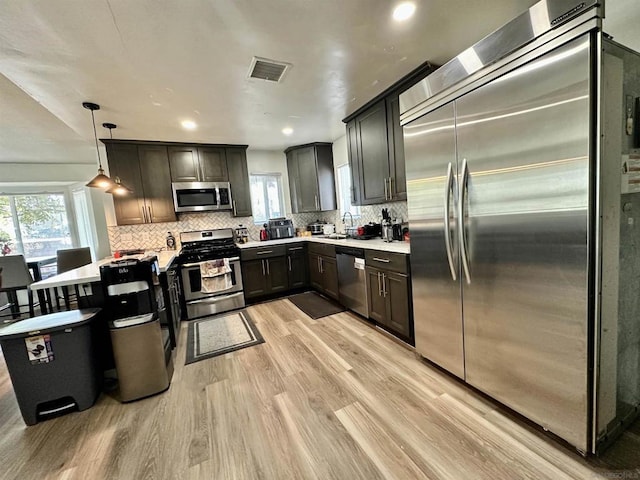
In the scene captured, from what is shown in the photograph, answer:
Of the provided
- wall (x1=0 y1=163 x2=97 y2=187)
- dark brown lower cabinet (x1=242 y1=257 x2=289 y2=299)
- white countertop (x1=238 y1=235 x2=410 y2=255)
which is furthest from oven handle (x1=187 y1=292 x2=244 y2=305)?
wall (x1=0 y1=163 x2=97 y2=187)

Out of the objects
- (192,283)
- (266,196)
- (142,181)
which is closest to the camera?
(192,283)

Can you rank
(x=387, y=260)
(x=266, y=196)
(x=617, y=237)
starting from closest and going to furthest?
(x=617, y=237)
(x=387, y=260)
(x=266, y=196)

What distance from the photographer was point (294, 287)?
4234 millimetres

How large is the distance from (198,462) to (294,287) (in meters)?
2.85

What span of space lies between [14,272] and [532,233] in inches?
241

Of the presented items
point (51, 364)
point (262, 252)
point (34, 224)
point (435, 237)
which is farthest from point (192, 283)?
point (34, 224)

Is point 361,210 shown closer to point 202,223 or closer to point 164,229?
point 202,223

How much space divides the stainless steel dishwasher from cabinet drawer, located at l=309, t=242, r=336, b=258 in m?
0.14

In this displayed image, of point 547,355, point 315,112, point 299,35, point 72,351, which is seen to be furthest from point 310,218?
point 547,355

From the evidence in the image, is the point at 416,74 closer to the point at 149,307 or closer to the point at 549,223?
the point at 549,223

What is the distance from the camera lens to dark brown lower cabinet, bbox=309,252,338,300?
3.58m

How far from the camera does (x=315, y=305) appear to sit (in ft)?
12.2

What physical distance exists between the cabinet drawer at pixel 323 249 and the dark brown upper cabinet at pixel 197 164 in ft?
5.72

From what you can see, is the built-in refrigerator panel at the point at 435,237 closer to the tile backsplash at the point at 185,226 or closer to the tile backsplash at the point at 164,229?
the tile backsplash at the point at 185,226
